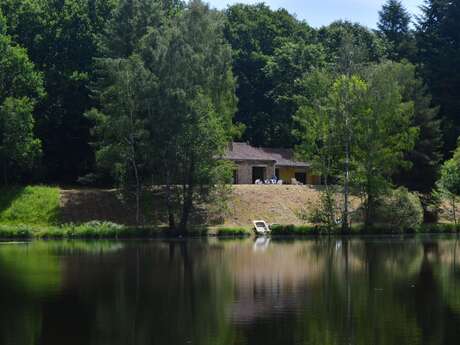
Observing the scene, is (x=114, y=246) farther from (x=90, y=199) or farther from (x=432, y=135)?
(x=432, y=135)

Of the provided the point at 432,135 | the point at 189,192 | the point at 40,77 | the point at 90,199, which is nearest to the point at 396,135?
the point at 432,135

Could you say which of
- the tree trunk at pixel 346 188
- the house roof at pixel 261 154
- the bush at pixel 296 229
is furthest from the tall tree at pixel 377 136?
the house roof at pixel 261 154

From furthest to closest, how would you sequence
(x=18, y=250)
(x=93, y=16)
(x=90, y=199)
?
→ (x=93, y=16) < (x=90, y=199) < (x=18, y=250)

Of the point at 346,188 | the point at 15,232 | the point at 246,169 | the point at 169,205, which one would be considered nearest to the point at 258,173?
the point at 246,169

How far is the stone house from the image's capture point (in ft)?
222

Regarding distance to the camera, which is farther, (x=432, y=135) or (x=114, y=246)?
(x=432, y=135)

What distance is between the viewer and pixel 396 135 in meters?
54.9

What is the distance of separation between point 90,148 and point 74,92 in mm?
4303

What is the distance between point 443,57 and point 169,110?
35.2 meters

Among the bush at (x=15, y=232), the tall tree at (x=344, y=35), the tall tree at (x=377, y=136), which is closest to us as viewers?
the bush at (x=15, y=232)

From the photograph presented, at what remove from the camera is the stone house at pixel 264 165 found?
2665 inches

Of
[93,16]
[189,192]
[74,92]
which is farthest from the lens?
[93,16]

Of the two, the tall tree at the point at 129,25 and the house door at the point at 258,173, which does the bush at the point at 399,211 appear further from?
the tall tree at the point at 129,25

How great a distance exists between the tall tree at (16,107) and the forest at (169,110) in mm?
91
